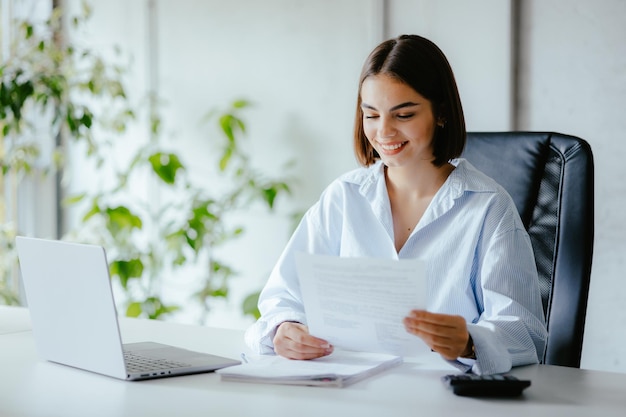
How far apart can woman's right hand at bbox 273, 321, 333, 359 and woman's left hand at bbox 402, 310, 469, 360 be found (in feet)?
0.72

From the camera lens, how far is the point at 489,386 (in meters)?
1.32

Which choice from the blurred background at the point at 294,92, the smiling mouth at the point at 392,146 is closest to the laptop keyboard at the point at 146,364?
the smiling mouth at the point at 392,146

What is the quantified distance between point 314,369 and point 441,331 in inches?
8.8

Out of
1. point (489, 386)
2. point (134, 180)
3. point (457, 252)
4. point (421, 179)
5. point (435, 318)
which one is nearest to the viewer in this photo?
point (489, 386)

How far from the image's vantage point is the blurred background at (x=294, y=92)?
270 cm

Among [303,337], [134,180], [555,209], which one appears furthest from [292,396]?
[134,180]

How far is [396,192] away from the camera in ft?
6.22

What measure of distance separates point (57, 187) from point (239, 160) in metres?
1.07

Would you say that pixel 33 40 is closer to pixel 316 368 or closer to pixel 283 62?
pixel 283 62

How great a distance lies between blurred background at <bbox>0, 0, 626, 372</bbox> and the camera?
2.70 metres

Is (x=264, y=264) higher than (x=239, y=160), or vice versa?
(x=239, y=160)

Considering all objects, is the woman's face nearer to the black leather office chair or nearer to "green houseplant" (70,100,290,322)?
the black leather office chair

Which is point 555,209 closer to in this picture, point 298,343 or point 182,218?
point 298,343

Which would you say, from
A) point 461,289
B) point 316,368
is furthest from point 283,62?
point 316,368
